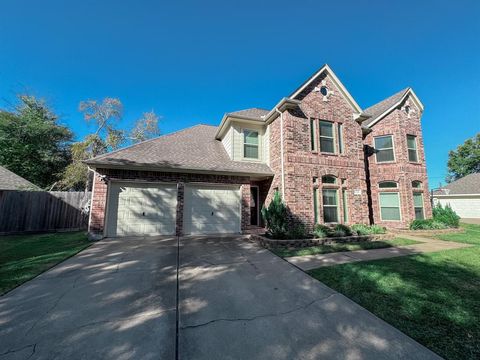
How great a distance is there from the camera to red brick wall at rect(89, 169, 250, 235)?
26.6ft

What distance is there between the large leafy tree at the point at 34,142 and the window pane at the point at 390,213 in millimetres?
27841

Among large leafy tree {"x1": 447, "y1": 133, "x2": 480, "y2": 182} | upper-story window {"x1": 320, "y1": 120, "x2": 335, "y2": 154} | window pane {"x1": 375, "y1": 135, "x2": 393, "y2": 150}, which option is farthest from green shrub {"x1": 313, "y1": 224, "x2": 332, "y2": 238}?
large leafy tree {"x1": 447, "y1": 133, "x2": 480, "y2": 182}

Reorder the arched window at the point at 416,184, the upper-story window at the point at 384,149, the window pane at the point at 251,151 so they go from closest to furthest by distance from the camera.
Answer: the window pane at the point at 251,151
the arched window at the point at 416,184
the upper-story window at the point at 384,149

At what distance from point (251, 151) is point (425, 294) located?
848 cm

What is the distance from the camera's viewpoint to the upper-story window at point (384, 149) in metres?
11.7

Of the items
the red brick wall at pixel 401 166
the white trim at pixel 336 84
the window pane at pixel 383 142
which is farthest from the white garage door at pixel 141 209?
the window pane at pixel 383 142

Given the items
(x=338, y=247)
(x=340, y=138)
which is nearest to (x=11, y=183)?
(x=338, y=247)

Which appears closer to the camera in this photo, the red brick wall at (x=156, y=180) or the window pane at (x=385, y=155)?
the red brick wall at (x=156, y=180)

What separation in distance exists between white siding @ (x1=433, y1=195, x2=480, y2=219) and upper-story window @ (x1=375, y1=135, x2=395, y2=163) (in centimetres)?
1603

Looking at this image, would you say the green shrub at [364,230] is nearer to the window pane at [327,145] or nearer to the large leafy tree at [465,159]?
the window pane at [327,145]

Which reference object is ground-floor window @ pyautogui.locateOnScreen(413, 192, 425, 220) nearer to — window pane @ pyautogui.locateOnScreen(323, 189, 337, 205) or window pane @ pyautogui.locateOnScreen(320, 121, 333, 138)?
window pane @ pyautogui.locateOnScreen(323, 189, 337, 205)

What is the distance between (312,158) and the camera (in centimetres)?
942

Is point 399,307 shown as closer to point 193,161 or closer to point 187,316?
point 187,316

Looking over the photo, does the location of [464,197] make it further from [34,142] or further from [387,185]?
[34,142]
